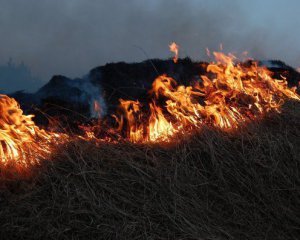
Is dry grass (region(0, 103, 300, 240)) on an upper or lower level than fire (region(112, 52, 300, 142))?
lower

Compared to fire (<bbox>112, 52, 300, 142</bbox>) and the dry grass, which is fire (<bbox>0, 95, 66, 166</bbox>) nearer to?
the dry grass

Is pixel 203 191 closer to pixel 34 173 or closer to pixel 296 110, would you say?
pixel 34 173

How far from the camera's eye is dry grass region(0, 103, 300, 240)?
129 inches

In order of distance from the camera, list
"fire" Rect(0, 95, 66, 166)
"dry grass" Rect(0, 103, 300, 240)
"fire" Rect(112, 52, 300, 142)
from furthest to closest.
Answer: "fire" Rect(112, 52, 300, 142)
"fire" Rect(0, 95, 66, 166)
"dry grass" Rect(0, 103, 300, 240)

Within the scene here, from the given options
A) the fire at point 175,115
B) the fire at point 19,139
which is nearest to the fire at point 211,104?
the fire at point 175,115

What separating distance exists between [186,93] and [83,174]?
72.2 inches

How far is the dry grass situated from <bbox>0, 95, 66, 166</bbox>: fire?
22cm

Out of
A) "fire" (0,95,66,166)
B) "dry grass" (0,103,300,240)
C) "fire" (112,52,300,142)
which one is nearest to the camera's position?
"dry grass" (0,103,300,240)

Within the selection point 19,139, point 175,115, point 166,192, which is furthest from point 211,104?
point 19,139

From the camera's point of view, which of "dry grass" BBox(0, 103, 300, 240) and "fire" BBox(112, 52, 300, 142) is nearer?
"dry grass" BBox(0, 103, 300, 240)

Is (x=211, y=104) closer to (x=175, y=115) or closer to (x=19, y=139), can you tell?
(x=175, y=115)

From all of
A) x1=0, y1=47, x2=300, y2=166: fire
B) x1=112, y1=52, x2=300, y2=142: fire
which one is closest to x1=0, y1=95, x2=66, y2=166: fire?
x1=0, y1=47, x2=300, y2=166: fire

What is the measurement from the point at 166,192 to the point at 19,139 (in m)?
1.60

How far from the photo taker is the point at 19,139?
13.8ft
